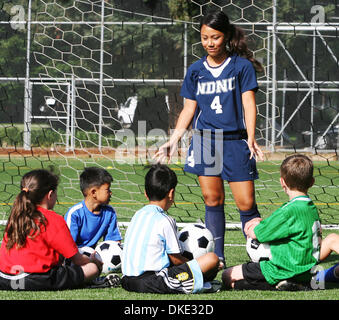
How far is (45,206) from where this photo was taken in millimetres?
3617

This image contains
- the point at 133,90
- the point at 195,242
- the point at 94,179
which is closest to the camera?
the point at 195,242

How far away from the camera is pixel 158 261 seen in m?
3.56

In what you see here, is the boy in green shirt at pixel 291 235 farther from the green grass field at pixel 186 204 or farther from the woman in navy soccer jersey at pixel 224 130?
the woman in navy soccer jersey at pixel 224 130

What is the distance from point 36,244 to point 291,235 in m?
1.37

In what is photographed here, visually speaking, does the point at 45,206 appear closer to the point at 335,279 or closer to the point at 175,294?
the point at 175,294

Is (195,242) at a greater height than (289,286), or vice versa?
(195,242)

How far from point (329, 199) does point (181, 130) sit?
4.82 meters

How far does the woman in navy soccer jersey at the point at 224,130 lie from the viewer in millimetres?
4402

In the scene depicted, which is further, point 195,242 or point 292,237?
point 195,242

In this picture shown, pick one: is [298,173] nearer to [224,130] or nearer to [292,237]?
[292,237]

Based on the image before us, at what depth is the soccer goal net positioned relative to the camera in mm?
10648

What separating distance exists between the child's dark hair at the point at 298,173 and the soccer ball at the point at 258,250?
38 centimetres

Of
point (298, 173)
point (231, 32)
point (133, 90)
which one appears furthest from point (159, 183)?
point (133, 90)
